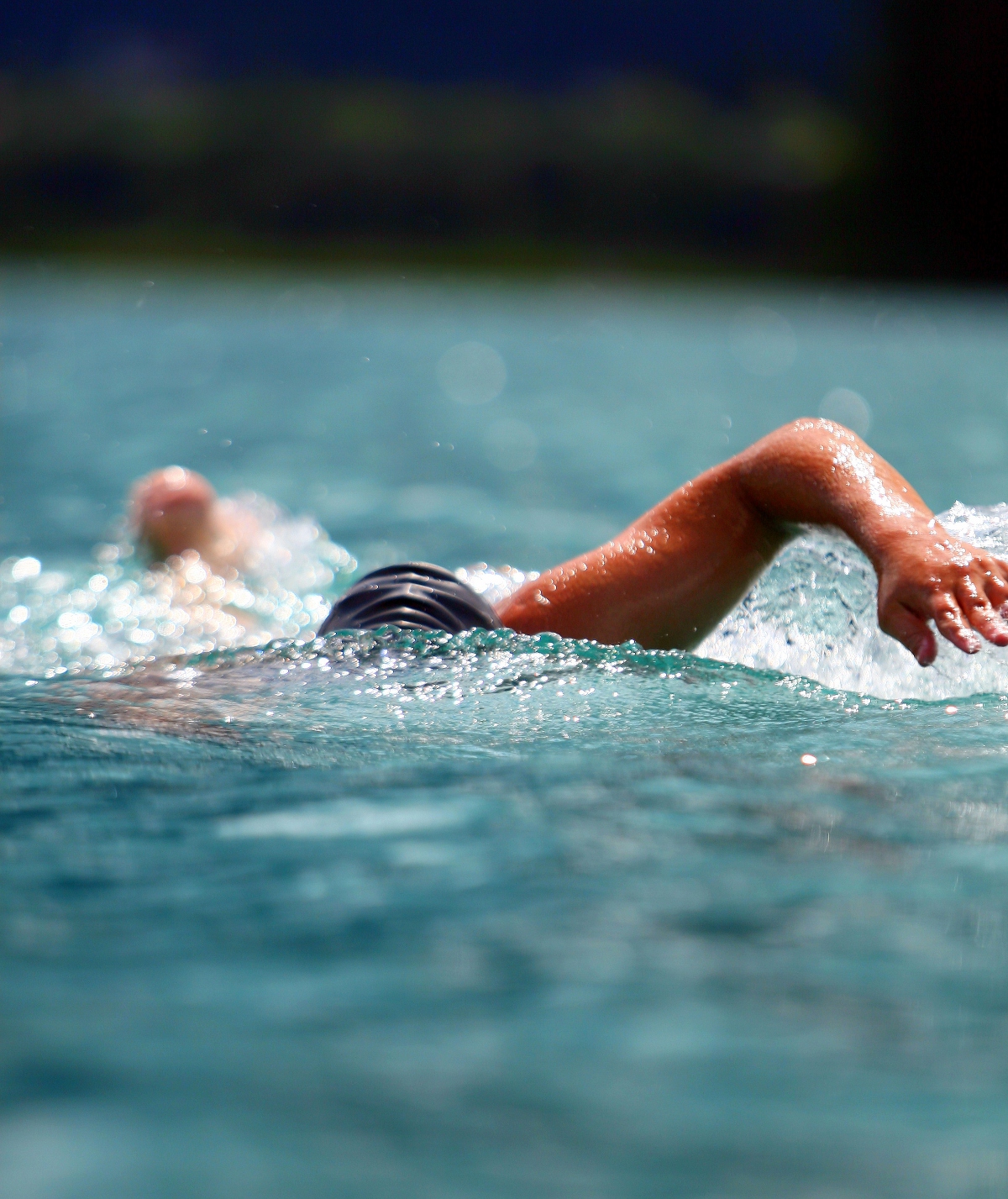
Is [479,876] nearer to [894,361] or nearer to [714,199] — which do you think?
[894,361]

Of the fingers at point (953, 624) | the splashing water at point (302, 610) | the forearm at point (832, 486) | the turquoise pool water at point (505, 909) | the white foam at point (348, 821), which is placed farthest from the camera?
the splashing water at point (302, 610)

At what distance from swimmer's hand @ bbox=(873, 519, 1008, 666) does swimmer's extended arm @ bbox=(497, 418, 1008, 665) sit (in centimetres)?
18

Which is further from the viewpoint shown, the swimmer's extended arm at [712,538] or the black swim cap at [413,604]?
the black swim cap at [413,604]

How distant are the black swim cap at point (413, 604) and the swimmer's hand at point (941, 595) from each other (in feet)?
2.61

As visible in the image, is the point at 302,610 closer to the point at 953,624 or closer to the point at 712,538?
the point at 712,538

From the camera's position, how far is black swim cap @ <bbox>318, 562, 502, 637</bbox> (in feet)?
8.79

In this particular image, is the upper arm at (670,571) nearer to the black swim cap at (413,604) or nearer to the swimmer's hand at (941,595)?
the black swim cap at (413,604)

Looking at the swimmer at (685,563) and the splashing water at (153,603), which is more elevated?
the splashing water at (153,603)

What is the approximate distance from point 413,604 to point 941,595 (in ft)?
3.24

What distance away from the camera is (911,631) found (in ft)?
6.89

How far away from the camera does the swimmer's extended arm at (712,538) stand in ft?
8.20

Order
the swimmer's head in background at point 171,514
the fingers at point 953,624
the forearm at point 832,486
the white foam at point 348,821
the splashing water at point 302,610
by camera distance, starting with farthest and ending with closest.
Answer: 1. the swimmer's head in background at point 171,514
2. the splashing water at point 302,610
3. the forearm at point 832,486
4. the fingers at point 953,624
5. the white foam at point 348,821

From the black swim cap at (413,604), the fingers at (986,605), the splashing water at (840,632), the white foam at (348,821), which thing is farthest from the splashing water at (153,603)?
the fingers at (986,605)

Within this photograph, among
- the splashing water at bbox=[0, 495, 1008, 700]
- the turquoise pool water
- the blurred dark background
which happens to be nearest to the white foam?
the turquoise pool water
